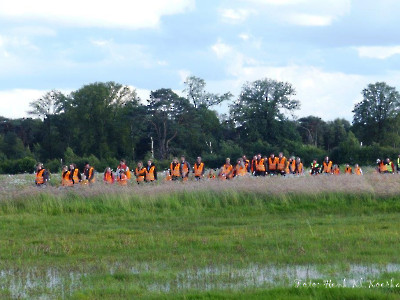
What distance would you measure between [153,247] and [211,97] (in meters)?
80.3

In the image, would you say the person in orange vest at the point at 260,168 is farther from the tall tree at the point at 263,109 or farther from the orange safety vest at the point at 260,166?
the tall tree at the point at 263,109

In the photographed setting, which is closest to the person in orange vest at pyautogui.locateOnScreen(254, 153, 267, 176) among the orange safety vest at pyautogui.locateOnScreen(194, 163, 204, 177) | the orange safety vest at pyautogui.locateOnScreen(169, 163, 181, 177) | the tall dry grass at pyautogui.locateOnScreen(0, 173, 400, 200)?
the orange safety vest at pyautogui.locateOnScreen(194, 163, 204, 177)

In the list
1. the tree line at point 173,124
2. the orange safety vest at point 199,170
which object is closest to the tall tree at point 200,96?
the tree line at point 173,124

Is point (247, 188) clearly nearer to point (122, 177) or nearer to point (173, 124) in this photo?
point (122, 177)

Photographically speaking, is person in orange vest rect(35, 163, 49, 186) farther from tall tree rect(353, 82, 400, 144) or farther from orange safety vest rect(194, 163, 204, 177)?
tall tree rect(353, 82, 400, 144)

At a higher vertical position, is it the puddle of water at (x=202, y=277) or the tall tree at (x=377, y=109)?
the tall tree at (x=377, y=109)

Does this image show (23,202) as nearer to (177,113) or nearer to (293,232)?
(293,232)

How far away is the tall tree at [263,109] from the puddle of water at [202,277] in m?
71.2

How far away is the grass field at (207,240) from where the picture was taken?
10.9 metres

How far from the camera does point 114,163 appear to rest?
Result: 74.1m

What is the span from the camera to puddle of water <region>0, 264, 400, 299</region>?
10.8m

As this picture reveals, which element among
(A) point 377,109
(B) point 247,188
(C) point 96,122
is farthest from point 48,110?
(B) point 247,188

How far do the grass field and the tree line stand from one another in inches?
2036

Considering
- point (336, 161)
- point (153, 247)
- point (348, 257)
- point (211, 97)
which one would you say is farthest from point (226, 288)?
point (211, 97)
